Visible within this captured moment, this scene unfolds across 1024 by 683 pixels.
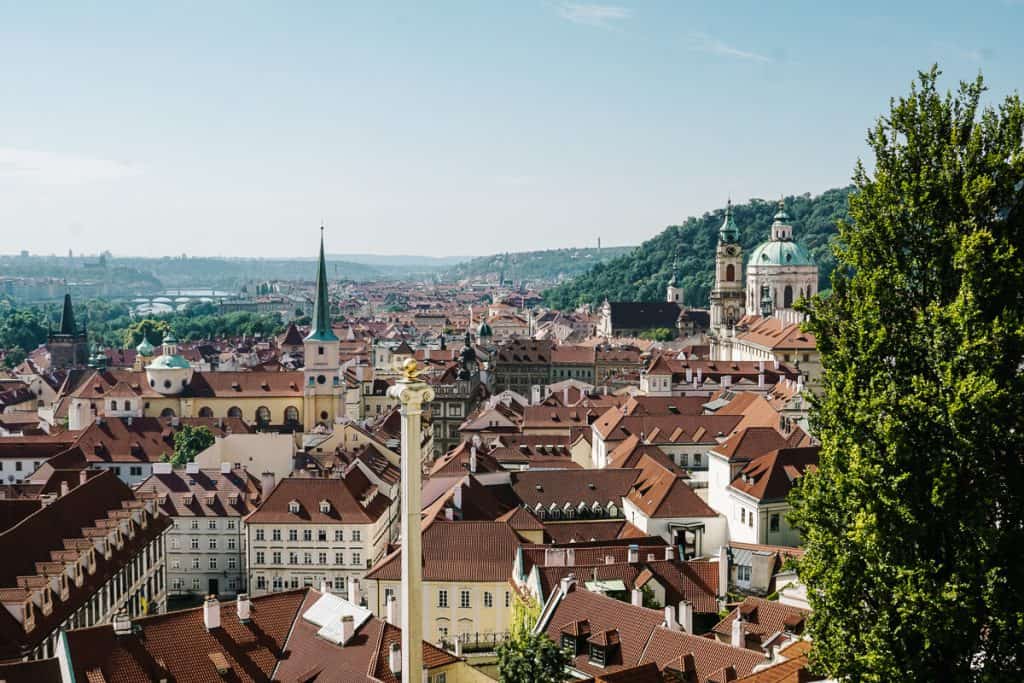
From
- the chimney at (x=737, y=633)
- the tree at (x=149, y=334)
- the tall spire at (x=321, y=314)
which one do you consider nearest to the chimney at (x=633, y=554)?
the chimney at (x=737, y=633)

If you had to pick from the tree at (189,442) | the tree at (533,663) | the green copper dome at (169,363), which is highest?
the green copper dome at (169,363)

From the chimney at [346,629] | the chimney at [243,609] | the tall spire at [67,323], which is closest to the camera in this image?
the chimney at [346,629]

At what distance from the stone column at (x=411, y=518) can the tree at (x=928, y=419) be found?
6.26 metres

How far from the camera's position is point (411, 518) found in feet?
48.8

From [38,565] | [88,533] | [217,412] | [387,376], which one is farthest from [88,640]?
[387,376]

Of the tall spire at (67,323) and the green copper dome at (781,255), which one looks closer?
the tall spire at (67,323)

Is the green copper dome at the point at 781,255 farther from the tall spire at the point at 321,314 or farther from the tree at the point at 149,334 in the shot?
the tree at the point at 149,334

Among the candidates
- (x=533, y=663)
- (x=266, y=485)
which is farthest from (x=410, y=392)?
(x=266, y=485)

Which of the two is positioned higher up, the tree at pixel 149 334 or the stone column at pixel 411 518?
the stone column at pixel 411 518

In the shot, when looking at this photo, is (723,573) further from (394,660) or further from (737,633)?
(394,660)

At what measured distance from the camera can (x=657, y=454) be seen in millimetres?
64375

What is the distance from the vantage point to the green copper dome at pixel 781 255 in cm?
15025

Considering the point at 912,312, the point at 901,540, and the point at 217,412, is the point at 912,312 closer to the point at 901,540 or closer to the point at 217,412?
the point at 901,540

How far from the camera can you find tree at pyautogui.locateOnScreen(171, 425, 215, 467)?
7450 centimetres
